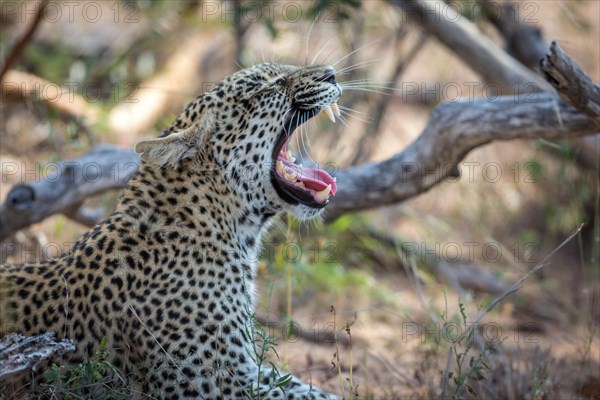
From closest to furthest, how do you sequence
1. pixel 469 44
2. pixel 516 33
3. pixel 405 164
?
pixel 405 164 < pixel 469 44 < pixel 516 33

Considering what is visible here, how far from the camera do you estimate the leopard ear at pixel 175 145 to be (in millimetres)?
4789

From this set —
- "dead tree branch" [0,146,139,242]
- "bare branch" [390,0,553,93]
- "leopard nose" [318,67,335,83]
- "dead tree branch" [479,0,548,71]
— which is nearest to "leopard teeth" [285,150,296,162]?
"leopard nose" [318,67,335,83]

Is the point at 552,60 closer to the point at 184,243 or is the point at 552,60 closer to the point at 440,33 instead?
the point at 184,243

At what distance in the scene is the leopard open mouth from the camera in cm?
525

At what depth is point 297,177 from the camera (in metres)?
5.33

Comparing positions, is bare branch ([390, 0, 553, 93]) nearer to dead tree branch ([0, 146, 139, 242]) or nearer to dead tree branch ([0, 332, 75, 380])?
dead tree branch ([0, 146, 139, 242])

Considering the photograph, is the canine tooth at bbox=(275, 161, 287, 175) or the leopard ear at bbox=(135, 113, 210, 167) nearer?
the leopard ear at bbox=(135, 113, 210, 167)

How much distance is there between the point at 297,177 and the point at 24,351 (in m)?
2.13

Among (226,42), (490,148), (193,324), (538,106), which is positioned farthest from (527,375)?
(226,42)

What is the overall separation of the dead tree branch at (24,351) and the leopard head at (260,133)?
1.34 m

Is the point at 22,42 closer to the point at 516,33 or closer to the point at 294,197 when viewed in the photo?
the point at 294,197

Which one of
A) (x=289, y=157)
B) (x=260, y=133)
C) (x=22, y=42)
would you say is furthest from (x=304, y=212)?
(x=22, y=42)

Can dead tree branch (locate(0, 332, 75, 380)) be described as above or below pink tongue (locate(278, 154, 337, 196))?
below

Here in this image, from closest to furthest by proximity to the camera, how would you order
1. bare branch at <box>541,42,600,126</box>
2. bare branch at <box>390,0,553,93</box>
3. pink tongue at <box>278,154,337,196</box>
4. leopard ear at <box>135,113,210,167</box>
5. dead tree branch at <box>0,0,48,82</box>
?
leopard ear at <box>135,113,210,167</box> < bare branch at <box>541,42,600,126</box> < pink tongue at <box>278,154,337,196</box> < bare branch at <box>390,0,553,93</box> < dead tree branch at <box>0,0,48,82</box>
